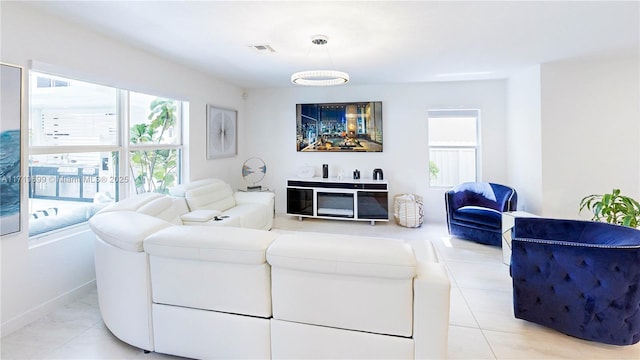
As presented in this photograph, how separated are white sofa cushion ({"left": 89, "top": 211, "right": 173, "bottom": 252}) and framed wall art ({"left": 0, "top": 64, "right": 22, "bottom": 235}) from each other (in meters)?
0.66

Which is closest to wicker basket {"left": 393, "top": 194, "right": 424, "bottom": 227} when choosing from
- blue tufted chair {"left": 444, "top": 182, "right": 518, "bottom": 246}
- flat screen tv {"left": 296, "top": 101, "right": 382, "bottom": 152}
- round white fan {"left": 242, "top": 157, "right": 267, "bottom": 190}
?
blue tufted chair {"left": 444, "top": 182, "right": 518, "bottom": 246}

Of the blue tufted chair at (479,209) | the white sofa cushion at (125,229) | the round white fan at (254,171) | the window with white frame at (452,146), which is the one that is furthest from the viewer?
the round white fan at (254,171)

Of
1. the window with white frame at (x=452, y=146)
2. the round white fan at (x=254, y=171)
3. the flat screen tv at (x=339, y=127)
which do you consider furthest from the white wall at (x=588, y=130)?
the round white fan at (x=254, y=171)

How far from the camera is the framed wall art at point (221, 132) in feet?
16.8

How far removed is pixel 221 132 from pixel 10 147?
321cm

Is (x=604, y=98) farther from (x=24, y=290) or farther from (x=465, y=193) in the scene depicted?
(x=24, y=290)

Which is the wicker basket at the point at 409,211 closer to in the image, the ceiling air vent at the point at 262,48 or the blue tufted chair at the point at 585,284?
the blue tufted chair at the point at 585,284

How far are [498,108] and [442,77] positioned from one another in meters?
1.17

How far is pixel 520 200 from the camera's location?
484 centimetres

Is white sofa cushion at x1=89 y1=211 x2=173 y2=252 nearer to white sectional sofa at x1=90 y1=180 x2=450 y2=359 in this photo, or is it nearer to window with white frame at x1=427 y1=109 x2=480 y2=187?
white sectional sofa at x1=90 y1=180 x2=450 y2=359

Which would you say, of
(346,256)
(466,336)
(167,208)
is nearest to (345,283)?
(346,256)

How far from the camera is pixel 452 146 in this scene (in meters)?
5.62

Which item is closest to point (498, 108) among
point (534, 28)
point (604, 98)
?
point (604, 98)

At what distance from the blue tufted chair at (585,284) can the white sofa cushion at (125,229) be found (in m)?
2.67
